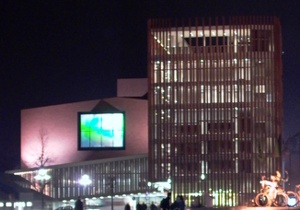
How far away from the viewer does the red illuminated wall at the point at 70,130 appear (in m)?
108

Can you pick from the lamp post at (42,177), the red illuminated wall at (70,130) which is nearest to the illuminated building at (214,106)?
the red illuminated wall at (70,130)

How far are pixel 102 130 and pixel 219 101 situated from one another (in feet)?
48.9

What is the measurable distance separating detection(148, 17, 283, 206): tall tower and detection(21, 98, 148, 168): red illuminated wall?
6953 mm

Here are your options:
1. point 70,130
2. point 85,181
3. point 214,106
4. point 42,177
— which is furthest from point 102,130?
point 214,106

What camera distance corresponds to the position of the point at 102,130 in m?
107

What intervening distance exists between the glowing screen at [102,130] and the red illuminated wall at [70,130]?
0.76 m

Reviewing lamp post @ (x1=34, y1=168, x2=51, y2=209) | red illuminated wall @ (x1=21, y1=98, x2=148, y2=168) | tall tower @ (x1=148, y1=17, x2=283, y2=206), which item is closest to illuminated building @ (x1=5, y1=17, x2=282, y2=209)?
tall tower @ (x1=148, y1=17, x2=283, y2=206)

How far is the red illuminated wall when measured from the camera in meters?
108

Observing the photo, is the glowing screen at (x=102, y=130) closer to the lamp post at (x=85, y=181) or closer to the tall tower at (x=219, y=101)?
the lamp post at (x=85, y=181)

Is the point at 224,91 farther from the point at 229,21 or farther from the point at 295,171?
the point at 295,171

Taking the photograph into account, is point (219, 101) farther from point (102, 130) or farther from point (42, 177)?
point (42, 177)

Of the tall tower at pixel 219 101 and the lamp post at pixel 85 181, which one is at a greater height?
the tall tower at pixel 219 101

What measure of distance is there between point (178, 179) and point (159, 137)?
512 centimetres

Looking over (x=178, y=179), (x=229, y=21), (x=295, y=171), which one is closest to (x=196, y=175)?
(x=178, y=179)
